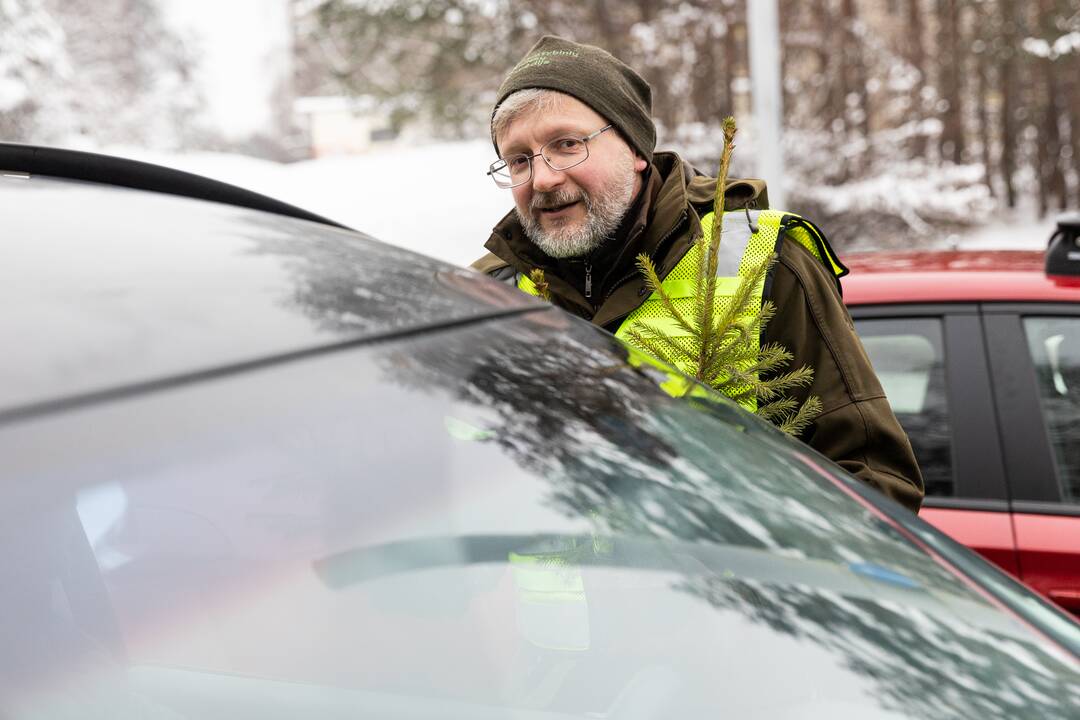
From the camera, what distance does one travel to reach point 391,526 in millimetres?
961

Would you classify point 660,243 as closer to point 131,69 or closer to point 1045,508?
point 1045,508

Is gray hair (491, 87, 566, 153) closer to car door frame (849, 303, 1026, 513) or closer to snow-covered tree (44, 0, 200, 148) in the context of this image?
car door frame (849, 303, 1026, 513)

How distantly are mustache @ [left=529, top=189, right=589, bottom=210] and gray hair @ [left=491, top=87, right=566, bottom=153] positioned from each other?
0.17 m

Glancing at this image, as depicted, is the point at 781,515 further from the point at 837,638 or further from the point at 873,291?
the point at 873,291

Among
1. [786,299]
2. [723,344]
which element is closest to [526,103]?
[786,299]

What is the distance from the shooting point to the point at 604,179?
2.41m

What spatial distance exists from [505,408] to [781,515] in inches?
11.6

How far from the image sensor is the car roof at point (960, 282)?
302 centimetres

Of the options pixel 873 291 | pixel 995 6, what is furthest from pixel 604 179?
pixel 995 6

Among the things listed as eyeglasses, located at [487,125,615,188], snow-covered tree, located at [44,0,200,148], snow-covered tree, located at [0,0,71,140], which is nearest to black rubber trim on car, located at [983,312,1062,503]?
eyeglasses, located at [487,125,615,188]

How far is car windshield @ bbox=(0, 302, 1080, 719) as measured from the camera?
32.9 inches

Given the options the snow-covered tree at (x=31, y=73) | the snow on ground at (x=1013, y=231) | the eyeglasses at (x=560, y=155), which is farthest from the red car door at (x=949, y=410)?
the snow-covered tree at (x=31, y=73)

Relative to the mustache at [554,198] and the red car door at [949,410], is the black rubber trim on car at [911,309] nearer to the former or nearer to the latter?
the red car door at [949,410]

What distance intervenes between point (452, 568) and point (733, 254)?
130 cm
